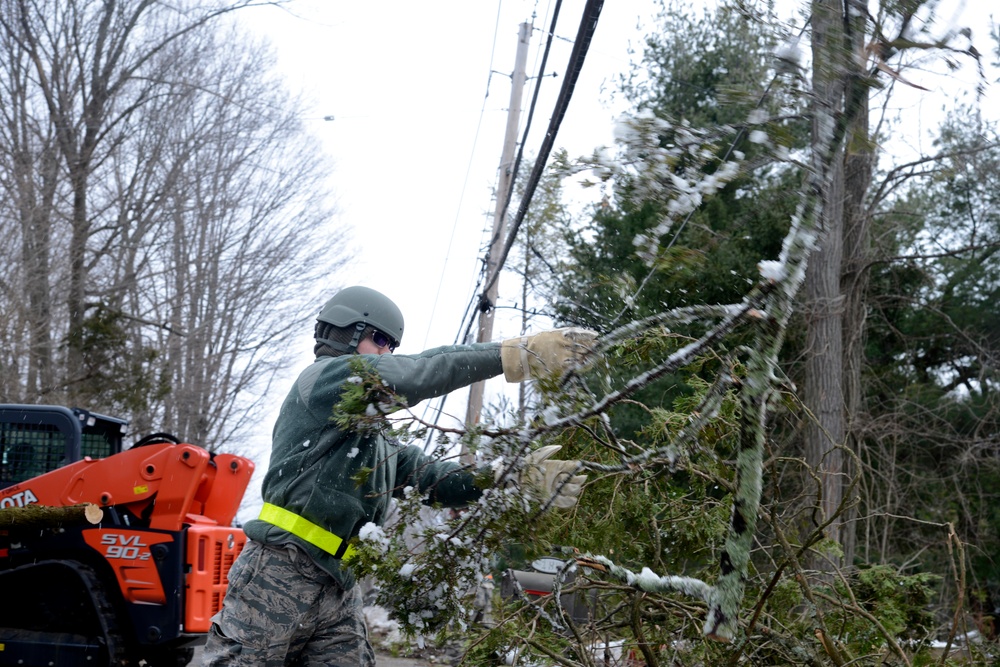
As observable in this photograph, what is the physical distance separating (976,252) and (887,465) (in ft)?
11.9

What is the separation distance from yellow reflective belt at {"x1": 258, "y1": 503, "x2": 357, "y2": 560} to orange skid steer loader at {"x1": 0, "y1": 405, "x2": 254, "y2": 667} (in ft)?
11.2

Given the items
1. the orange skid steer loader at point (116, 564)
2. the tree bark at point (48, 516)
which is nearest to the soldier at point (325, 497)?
the orange skid steer loader at point (116, 564)

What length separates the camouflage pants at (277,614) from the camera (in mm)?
3531

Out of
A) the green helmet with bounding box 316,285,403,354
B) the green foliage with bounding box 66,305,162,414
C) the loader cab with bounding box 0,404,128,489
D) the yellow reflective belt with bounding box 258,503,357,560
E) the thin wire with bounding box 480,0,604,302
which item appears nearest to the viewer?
the yellow reflective belt with bounding box 258,503,357,560

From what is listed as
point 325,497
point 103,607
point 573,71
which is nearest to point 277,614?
point 325,497

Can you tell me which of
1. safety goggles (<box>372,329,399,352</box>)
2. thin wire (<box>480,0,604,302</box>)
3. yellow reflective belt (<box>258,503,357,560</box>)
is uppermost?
thin wire (<box>480,0,604,302</box>)

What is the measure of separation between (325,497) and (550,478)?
1.00 m

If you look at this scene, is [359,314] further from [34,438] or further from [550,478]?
[34,438]

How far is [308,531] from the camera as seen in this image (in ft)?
11.9

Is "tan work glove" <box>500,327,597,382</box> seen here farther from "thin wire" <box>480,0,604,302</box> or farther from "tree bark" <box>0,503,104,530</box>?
"tree bark" <box>0,503,104,530</box>

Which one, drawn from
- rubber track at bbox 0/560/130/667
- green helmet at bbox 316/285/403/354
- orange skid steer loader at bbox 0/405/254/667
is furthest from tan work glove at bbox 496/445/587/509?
rubber track at bbox 0/560/130/667

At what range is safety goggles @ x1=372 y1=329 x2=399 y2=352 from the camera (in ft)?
13.3

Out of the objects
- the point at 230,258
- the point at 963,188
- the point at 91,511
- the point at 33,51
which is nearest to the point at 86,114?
the point at 33,51

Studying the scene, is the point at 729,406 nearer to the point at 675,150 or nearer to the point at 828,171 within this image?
the point at 675,150
